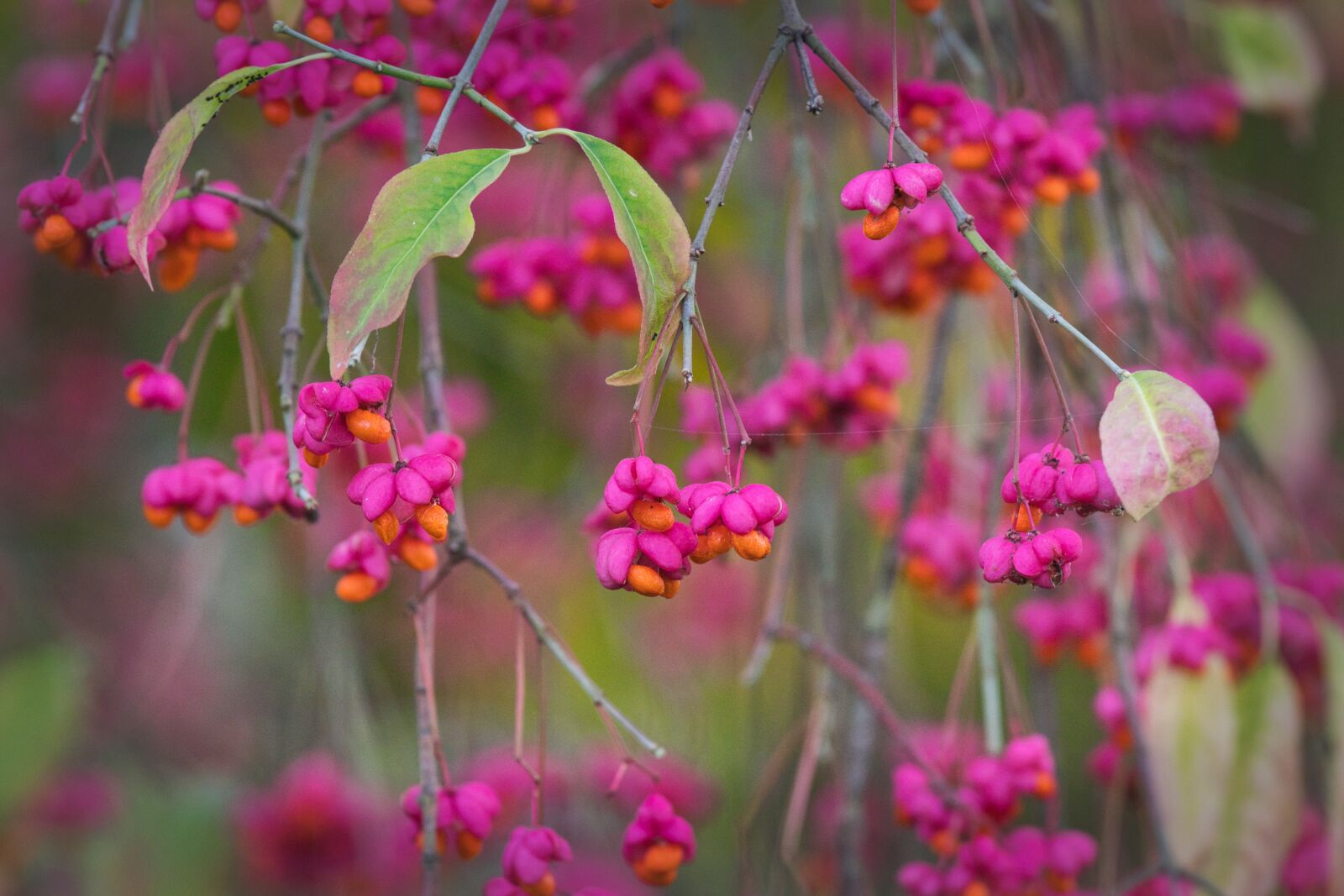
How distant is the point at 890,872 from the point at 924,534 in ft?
1.43

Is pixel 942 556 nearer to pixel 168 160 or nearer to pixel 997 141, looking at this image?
pixel 997 141

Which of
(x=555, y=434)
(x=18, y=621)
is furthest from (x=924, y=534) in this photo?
(x=18, y=621)

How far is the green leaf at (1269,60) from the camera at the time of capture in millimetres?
1530

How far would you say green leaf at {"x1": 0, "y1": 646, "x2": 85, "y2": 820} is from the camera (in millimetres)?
1603

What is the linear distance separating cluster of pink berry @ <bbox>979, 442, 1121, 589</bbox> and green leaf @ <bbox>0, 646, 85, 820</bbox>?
54.9 inches

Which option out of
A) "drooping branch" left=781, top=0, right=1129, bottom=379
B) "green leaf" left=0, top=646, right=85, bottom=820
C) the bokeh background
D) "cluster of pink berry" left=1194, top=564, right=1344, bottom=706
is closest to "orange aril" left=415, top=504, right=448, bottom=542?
"drooping branch" left=781, top=0, right=1129, bottom=379

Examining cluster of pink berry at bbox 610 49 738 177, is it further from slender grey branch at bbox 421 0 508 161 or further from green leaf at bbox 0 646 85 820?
green leaf at bbox 0 646 85 820

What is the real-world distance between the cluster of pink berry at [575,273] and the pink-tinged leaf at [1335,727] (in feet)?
A: 2.68

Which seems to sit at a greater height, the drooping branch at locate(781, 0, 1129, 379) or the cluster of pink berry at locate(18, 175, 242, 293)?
the drooping branch at locate(781, 0, 1129, 379)

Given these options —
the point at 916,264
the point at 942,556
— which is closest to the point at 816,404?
the point at 916,264

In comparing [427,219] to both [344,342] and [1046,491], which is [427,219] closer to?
[344,342]

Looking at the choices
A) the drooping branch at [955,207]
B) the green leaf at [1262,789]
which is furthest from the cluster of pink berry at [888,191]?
the green leaf at [1262,789]

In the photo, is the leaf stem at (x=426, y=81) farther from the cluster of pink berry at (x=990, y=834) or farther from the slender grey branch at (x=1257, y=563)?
the slender grey branch at (x=1257, y=563)

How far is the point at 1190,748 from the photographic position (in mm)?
1183
